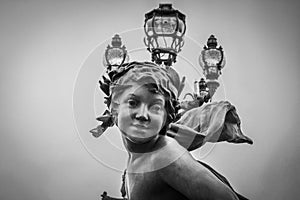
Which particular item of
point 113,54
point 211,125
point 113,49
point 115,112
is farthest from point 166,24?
point 115,112

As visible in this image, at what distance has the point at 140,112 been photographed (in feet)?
1.65

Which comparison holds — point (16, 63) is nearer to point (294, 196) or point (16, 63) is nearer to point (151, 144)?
point (294, 196)

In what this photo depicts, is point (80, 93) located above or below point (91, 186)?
above

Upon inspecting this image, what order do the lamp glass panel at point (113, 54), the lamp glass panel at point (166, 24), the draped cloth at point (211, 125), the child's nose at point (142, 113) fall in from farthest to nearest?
the lamp glass panel at point (166, 24) < the lamp glass panel at point (113, 54) < the draped cloth at point (211, 125) < the child's nose at point (142, 113)

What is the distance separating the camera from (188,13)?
9.82 feet

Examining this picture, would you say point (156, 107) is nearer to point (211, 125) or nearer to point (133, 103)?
point (133, 103)

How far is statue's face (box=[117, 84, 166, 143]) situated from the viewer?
1.66ft

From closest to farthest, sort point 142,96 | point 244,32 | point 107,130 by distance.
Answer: point 142,96 < point 107,130 < point 244,32

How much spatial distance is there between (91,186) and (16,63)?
0.99 meters

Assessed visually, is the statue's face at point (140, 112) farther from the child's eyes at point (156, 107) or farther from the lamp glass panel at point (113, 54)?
the lamp glass panel at point (113, 54)

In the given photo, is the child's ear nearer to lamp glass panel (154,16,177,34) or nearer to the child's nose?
the child's nose

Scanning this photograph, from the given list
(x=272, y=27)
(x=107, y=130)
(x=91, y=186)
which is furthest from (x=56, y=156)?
(x=107, y=130)

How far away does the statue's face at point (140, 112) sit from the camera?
51 centimetres

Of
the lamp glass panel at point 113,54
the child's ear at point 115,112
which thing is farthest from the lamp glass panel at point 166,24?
the child's ear at point 115,112
